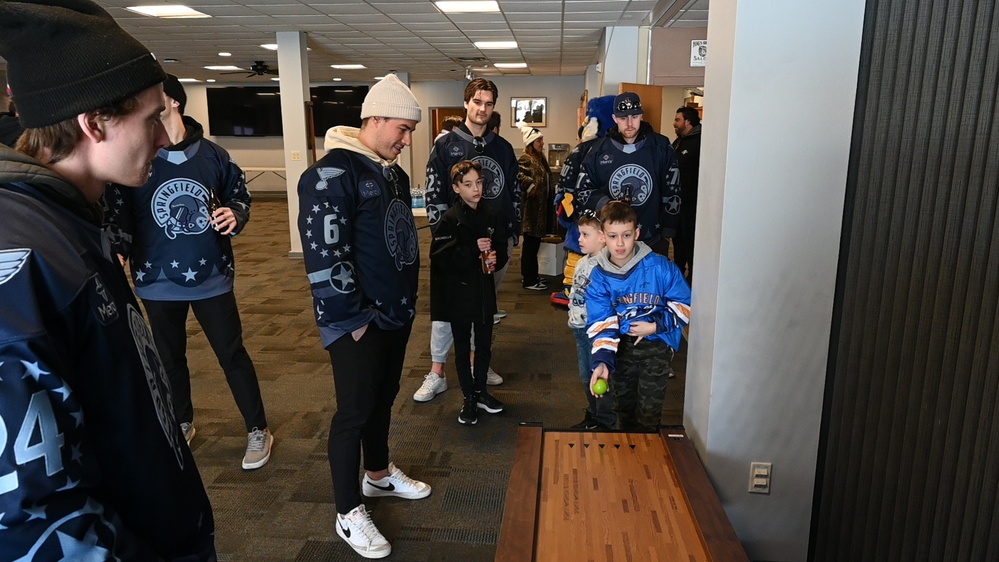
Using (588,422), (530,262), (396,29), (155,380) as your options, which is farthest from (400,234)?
(396,29)

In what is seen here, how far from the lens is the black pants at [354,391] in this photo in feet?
6.72

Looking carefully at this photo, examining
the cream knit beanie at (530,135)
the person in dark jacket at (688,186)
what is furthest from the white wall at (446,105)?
the person in dark jacket at (688,186)

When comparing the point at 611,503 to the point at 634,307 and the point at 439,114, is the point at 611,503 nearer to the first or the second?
the point at 634,307

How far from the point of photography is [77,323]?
780 millimetres

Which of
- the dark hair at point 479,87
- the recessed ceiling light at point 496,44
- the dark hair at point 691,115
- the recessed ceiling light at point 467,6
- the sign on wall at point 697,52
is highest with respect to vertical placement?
the recessed ceiling light at point 496,44

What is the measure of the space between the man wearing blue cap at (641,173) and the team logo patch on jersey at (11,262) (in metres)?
3.05

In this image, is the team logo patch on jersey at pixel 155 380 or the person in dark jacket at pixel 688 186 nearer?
the team logo patch on jersey at pixel 155 380

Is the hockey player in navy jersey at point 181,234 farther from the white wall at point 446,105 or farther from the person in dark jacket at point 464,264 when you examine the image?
the white wall at point 446,105

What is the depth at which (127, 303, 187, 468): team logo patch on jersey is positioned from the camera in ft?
2.98

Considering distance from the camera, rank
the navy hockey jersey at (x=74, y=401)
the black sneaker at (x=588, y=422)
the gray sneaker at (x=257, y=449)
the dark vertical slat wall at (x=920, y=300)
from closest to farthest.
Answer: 1. the navy hockey jersey at (x=74, y=401)
2. the dark vertical slat wall at (x=920, y=300)
3. the gray sneaker at (x=257, y=449)
4. the black sneaker at (x=588, y=422)

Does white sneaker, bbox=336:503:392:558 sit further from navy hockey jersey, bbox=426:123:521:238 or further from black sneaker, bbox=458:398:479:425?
navy hockey jersey, bbox=426:123:521:238

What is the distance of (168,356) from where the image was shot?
2633 mm

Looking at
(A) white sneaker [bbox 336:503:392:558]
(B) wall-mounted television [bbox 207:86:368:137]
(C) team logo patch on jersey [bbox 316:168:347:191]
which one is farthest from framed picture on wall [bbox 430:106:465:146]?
(A) white sneaker [bbox 336:503:392:558]

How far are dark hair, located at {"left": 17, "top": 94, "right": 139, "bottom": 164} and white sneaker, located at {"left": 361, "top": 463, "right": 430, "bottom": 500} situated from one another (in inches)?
74.4
